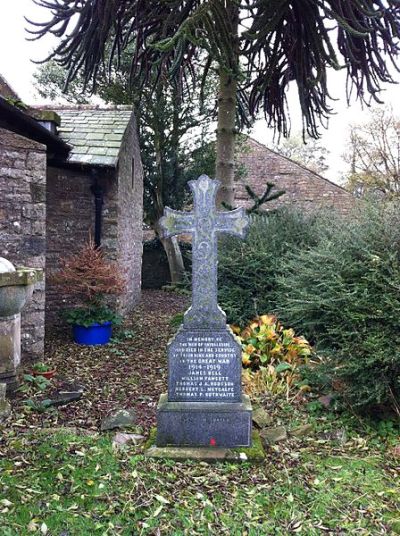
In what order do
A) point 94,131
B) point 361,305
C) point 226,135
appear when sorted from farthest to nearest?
point 94,131, point 226,135, point 361,305

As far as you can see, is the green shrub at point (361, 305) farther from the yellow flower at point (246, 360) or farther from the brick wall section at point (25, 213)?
the brick wall section at point (25, 213)

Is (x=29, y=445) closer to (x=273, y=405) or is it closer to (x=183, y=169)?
(x=273, y=405)

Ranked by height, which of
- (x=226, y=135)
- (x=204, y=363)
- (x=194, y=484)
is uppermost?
(x=226, y=135)

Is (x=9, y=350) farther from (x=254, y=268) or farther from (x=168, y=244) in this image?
(x=168, y=244)

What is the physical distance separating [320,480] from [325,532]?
1.74ft

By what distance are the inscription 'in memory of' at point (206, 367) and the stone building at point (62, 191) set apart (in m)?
3.03

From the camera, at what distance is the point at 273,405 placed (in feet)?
14.3

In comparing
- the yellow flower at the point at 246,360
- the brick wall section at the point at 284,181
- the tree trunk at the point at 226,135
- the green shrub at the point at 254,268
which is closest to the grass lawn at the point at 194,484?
the yellow flower at the point at 246,360

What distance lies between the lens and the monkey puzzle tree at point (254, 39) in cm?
674

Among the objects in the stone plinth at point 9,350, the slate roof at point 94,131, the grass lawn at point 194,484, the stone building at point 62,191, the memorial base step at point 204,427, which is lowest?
the grass lawn at point 194,484

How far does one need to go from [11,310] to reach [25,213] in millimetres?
1824

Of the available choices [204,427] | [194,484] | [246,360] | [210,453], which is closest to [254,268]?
[246,360]

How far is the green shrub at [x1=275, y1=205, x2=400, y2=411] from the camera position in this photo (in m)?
3.89

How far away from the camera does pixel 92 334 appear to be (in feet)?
23.5
